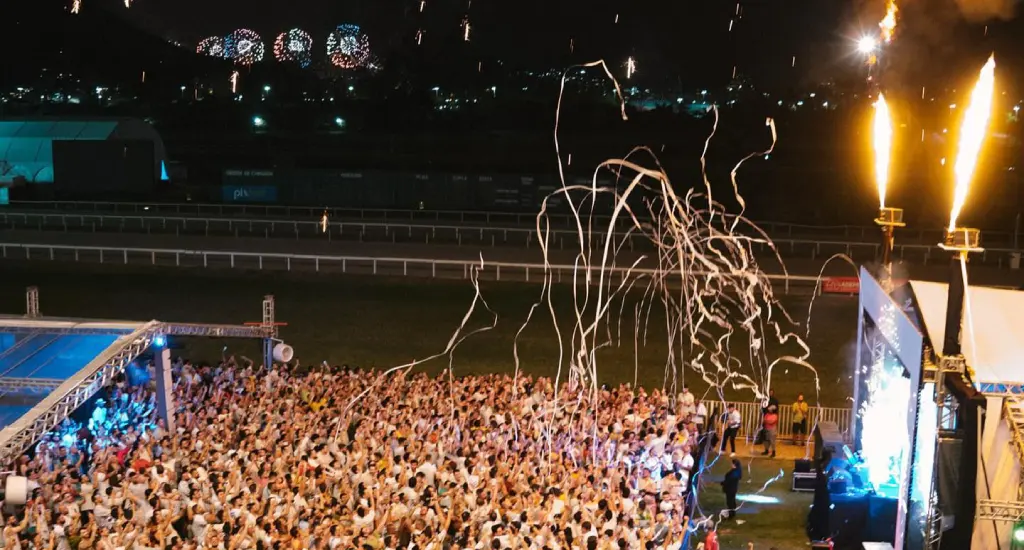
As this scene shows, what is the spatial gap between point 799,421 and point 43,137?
35.8 metres

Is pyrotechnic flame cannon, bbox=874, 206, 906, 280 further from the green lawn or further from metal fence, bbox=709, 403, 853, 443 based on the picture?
metal fence, bbox=709, 403, 853, 443

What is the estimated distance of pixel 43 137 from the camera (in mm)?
41406

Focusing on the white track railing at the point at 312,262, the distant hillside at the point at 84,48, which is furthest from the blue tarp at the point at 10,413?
the distant hillside at the point at 84,48

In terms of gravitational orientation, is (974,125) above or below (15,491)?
above

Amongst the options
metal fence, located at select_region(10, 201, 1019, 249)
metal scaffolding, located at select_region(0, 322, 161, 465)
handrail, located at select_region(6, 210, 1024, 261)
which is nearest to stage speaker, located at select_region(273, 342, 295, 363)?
metal scaffolding, located at select_region(0, 322, 161, 465)

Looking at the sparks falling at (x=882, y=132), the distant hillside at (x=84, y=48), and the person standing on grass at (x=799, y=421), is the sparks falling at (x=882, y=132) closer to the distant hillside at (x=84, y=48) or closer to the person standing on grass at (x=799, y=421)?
→ the person standing on grass at (x=799, y=421)

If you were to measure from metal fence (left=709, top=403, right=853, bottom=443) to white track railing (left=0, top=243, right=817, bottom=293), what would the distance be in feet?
22.7

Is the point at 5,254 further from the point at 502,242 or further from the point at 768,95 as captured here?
the point at 768,95

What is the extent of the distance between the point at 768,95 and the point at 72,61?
81924 mm

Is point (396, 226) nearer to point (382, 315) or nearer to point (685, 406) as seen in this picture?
point (382, 315)

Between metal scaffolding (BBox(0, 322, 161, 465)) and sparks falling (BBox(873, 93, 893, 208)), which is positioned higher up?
sparks falling (BBox(873, 93, 893, 208))

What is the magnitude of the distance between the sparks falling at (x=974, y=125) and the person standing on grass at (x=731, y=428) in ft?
20.5

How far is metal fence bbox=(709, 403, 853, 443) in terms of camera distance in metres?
16.4

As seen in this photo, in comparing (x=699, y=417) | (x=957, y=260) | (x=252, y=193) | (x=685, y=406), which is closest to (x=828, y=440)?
(x=699, y=417)
